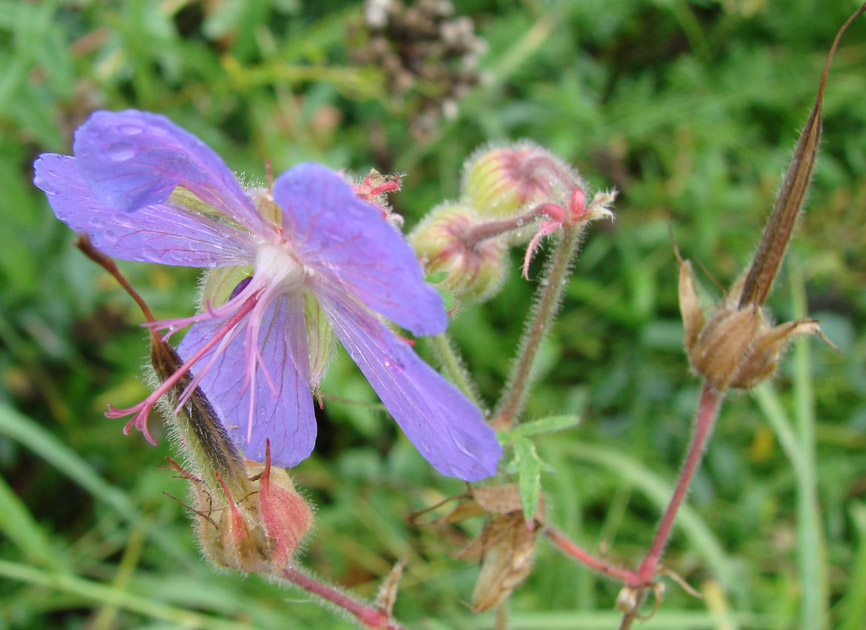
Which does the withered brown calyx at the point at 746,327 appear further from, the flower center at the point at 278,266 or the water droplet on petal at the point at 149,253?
the water droplet on petal at the point at 149,253

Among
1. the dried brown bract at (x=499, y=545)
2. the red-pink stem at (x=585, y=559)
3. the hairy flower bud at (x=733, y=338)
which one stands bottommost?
the red-pink stem at (x=585, y=559)

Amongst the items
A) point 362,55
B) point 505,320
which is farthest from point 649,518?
point 362,55

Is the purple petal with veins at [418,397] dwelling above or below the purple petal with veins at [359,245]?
below

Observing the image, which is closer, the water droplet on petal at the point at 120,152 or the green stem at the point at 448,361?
the water droplet on petal at the point at 120,152

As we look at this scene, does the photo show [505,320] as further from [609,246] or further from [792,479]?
[792,479]

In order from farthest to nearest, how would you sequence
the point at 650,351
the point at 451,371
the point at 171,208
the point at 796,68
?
the point at 796,68, the point at 650,351, the point at 451,371, the point at 171,208

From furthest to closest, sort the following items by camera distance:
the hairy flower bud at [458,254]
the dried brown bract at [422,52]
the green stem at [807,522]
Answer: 1. the dried brown bract at [422,52]
2. the green stem at [807,522]
3. the hairy flower bud at [458,254]

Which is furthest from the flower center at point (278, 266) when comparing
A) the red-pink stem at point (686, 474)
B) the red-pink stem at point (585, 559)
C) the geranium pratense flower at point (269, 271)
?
the red-pink stem at point (686, 474)
